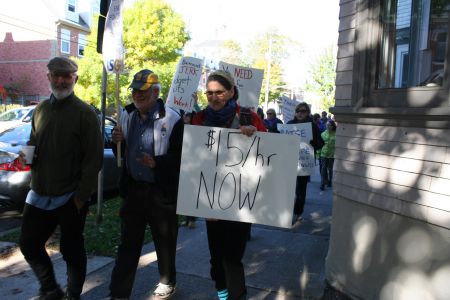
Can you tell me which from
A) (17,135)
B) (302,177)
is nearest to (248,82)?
(302,177)

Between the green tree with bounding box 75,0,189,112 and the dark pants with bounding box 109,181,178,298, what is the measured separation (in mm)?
24140

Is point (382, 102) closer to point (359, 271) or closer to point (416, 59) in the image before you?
point (416, 59)

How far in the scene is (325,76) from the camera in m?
39.5

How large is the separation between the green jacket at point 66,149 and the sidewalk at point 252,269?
3.97 feet

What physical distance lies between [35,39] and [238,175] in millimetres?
43155

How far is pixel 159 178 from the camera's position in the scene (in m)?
3.48

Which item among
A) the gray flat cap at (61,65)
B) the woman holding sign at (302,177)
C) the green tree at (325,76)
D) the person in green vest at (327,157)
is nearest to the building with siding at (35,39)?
the green tree at (325,76)

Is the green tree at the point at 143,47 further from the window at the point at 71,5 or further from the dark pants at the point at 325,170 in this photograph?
the dark pants at the point at 325,170

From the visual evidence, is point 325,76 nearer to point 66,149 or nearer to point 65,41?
point 65,41

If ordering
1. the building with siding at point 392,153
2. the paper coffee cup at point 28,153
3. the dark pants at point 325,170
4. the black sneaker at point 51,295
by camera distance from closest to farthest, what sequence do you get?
the building with siding at point 392,153
the paper coffee cup at point 28,153
the black sneaker at point 51,295
the dark pants at point 325,170

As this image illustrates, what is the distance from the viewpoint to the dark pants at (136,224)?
3.55 m

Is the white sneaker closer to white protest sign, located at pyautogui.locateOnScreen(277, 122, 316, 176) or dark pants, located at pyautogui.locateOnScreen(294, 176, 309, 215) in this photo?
dark pants, located at pyautogui.locateOnScreen(294, 176, 309, 215)

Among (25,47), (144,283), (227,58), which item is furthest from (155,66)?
(227,58)

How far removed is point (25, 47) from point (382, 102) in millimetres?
43770
